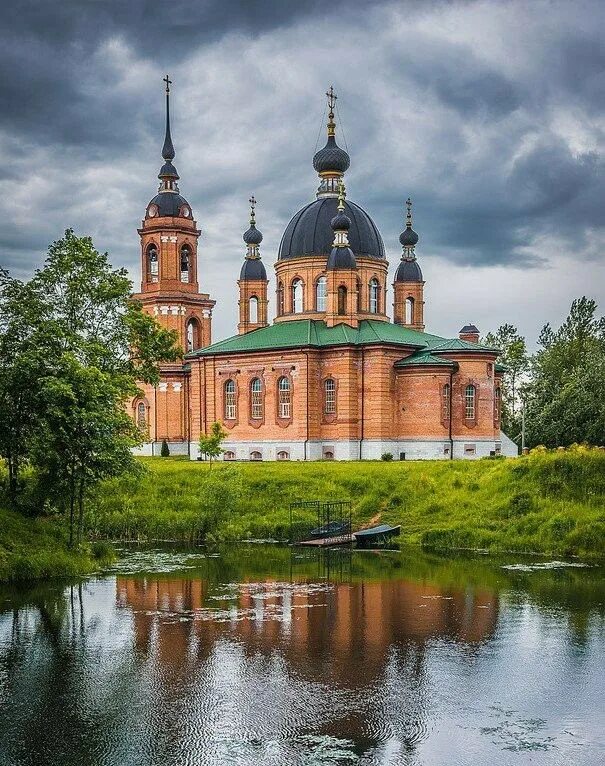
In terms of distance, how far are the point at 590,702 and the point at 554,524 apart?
709 inches

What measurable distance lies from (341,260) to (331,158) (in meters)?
8.81

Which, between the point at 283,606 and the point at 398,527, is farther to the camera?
the point at 398,527

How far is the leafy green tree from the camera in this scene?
50156mm

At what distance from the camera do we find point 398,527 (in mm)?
35219

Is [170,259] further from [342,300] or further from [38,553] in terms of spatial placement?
[38,553]

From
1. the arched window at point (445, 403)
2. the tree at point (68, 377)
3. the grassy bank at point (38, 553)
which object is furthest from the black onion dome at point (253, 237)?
the grassy bank at point (38, 553)

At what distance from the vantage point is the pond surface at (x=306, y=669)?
13.3 meters

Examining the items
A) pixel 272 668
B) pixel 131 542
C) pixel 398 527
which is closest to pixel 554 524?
pixel 398 527

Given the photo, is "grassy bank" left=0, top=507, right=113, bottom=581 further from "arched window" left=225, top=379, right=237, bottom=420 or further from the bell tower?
the bell tower

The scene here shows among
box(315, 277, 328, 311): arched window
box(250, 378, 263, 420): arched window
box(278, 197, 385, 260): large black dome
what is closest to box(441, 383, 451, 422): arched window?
box(315, 277, 328, 311): arched window

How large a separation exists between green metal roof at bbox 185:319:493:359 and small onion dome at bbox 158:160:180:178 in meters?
11.1

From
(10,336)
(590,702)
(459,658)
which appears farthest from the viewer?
(10,336)

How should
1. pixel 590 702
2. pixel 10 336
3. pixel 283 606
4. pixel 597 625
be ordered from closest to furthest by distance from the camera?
pixel 590 702
pixel 597 625
pixel 283 606
pixel 10 336

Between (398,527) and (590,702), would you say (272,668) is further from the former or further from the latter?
(398,527)
